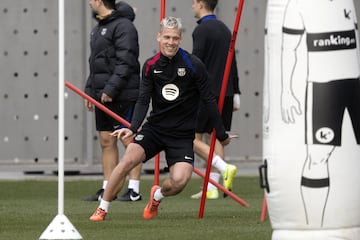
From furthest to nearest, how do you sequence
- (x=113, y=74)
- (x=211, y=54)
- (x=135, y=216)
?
(x=211, y=54), (x=113, y=74), (x=135, y=216)

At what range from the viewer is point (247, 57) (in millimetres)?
18641

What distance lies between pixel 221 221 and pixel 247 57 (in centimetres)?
842

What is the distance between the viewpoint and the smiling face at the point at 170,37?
33.8ft

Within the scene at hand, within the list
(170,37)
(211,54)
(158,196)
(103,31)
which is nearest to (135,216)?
(158,196)

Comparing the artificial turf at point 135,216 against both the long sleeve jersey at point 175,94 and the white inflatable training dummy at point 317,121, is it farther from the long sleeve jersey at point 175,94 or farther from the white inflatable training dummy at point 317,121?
the white inflatable training dummy at point 317,121

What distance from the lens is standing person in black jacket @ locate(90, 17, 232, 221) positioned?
34.2 ft

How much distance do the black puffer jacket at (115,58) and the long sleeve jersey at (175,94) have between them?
2.30 m

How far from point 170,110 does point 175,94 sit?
0.13 m

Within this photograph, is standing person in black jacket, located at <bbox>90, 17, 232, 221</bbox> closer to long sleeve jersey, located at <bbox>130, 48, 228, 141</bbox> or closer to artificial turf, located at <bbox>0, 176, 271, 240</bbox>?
long sleeve jersey, located at <bbox>130, 48, 228, 141</bbox>

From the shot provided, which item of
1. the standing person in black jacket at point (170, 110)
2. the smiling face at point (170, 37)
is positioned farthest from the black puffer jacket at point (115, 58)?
the smiling face at point (170, 37)

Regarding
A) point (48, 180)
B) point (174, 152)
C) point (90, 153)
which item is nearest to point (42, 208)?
point (174, 152)

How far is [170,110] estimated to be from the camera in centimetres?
1052

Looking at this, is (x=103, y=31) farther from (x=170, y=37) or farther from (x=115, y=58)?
(x=170, y=37)

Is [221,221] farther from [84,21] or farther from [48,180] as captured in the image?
[84,21]
